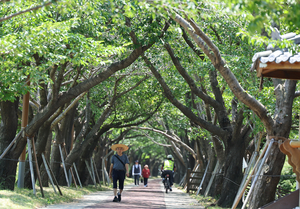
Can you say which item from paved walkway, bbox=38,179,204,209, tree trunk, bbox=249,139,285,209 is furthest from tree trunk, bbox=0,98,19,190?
tree trunk, bbox=249,139,285,209

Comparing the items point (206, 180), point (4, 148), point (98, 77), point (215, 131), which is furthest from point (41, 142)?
point (206, 180)

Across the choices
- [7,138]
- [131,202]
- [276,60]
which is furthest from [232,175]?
[276,60]

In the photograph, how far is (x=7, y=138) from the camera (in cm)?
1133

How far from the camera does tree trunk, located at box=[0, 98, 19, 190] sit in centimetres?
1076

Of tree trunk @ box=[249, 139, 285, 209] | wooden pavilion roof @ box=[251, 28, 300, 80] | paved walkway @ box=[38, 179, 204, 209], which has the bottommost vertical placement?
paved walkway @ box=[38, 179, 204, 209]

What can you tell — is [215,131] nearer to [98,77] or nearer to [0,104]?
[98,77]

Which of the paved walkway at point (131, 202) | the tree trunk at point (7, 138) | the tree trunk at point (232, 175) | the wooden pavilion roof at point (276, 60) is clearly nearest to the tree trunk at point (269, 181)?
the wooden pavilion roof at point (276, 60)

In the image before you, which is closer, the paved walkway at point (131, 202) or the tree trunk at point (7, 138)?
the paved walkway at point (131, 202)

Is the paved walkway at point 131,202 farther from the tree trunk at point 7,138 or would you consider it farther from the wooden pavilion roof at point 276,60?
the wooden pavilion roof at point 276,60

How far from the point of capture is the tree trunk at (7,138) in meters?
10.8

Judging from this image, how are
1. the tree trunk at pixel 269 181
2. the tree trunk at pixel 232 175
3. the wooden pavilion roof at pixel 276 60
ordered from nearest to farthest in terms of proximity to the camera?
the wooden pavilion roof at pixel 276 60 → the tree trunk at pixel 269 181 → the tree trunk at pixel 232 175

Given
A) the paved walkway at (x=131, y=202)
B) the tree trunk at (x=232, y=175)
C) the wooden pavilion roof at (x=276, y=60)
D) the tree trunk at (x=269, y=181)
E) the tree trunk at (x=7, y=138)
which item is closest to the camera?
the wooden pavilion roof at (x=276, y=60)

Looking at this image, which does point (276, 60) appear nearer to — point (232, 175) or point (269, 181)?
point (269, 181)

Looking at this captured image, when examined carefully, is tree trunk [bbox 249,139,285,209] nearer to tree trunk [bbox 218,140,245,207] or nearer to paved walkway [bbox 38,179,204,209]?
tree trunk [bbox 218,140,245,207]
